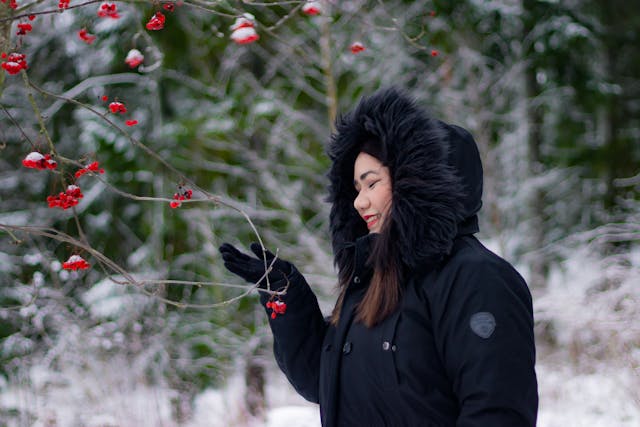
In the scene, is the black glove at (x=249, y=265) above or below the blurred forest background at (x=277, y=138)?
above

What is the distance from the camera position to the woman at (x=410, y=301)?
5.63 feet

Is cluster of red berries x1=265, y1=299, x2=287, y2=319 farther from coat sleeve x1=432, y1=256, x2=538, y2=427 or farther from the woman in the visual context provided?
coat sleeve x1=432, y1=256, x2=538, y2=427

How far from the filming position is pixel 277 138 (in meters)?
8.45

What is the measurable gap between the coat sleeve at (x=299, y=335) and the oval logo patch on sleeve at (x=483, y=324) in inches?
27.4

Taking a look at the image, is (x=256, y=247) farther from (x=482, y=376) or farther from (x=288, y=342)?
(x=482, y=376)

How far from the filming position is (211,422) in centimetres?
576

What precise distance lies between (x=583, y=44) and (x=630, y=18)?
5.16 ft

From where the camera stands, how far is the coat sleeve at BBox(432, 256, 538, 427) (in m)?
1.67

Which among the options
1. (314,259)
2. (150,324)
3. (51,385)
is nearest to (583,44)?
(314,259)

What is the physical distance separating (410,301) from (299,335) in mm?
525

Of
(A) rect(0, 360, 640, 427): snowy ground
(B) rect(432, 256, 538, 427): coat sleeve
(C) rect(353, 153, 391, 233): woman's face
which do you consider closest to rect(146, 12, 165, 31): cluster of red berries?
(C) rect(353, 153, 391, 233): woman's face

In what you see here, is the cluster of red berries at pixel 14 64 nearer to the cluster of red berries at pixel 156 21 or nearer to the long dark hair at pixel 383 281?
the cluster of red berries at pixel 156 21

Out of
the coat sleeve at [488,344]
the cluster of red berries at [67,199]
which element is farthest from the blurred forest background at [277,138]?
the coat sleeve at [488,344]

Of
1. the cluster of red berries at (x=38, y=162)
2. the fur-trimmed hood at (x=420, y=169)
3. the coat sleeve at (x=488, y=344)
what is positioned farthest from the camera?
the cluster of red berries at (x=38, y=162)
